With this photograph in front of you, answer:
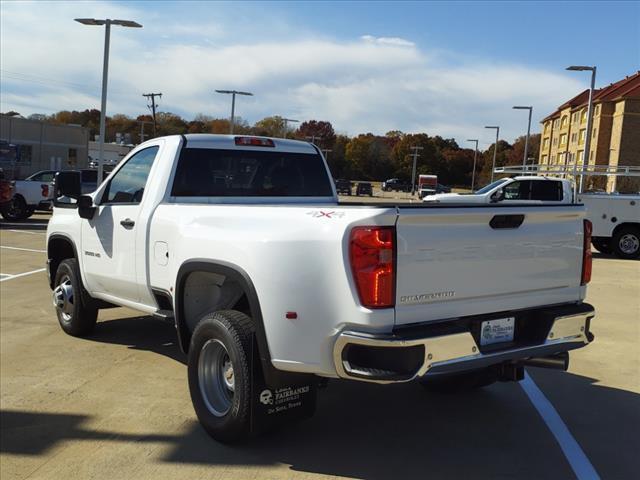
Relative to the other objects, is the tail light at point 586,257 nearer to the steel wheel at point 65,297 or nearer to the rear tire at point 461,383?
the rear tire at point 461,383

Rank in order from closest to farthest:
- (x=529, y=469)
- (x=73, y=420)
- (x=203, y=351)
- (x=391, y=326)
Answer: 1. (x=391, y=326)
2. (x=529, y=469)
3. (x=203, y=351)
4. (x=73, y=420)

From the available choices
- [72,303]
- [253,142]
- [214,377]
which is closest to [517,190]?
[253,142]

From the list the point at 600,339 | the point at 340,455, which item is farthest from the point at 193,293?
the point at 600,339

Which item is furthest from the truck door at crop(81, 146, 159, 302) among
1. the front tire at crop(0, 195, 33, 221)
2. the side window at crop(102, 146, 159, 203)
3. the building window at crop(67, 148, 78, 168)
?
the building window at crop(67, 148, 78, 168)

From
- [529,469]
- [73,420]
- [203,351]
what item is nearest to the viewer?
[529,469]

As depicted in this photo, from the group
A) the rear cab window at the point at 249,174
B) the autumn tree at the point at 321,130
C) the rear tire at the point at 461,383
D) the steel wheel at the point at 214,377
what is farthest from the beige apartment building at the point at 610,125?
the steel wheel at the point at 214,377

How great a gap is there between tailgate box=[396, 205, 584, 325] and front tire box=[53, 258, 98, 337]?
4256 millimetres

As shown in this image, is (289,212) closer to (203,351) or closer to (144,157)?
(203,351)

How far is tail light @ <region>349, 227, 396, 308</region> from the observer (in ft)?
10.9

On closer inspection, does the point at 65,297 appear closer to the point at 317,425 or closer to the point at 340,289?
the point at 317,425

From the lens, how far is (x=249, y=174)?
5816 millimetres

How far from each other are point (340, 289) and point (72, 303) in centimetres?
430

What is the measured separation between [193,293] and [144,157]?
170cm

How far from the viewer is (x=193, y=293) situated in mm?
4762
